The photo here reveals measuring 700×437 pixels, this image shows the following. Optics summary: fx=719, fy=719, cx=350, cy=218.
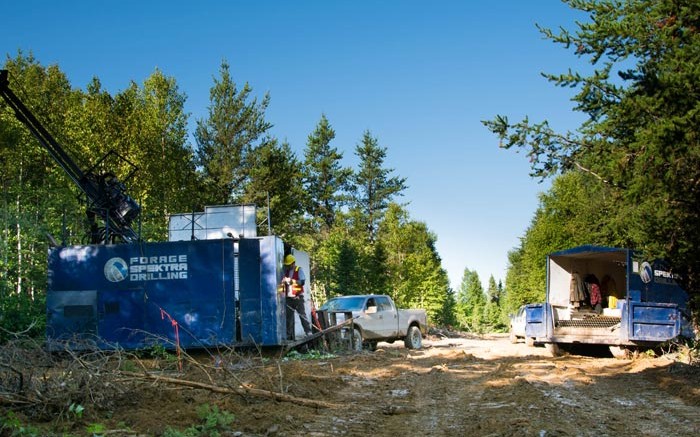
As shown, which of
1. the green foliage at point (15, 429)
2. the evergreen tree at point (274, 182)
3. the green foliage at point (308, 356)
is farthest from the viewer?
the evergreen tree at point (274, 182)

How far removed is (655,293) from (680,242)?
24.4 feet

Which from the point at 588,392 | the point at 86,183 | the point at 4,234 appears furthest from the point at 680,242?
the point at 4,234

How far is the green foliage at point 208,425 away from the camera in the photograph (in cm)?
721

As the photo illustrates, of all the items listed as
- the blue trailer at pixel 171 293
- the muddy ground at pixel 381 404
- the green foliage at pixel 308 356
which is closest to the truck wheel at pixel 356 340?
the green foliage at pixel 308 356

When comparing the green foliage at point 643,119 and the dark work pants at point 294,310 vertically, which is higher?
the green foliage at point 643,119

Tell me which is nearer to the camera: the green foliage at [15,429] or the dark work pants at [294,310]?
the green foliage at [15,429]

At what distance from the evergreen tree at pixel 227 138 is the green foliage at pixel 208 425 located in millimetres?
36015

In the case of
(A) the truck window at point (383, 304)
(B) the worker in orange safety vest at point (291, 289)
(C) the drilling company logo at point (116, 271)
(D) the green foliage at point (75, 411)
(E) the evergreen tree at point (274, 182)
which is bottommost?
(D) the green foliage at point (75, 411)

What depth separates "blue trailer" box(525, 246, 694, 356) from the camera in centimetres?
1748

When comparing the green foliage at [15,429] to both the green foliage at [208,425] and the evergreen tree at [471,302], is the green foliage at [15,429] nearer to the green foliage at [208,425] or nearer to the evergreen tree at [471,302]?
the green foliage at [208,425]

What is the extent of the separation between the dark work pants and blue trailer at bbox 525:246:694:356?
6.40m

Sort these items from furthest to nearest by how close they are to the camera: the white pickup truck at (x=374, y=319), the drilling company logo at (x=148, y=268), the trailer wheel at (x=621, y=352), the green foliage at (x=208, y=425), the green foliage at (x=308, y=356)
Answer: the white pickup truck at (x=374, y=319)
the trailer wheel at (x=621, y=352)
the green foliage at (x=308, y=356)
the drilling company logo at (x=148, y=268)
the green foliage at (x=208, y=425)

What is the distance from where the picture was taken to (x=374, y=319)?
2253 cm

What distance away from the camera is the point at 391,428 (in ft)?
27.5
